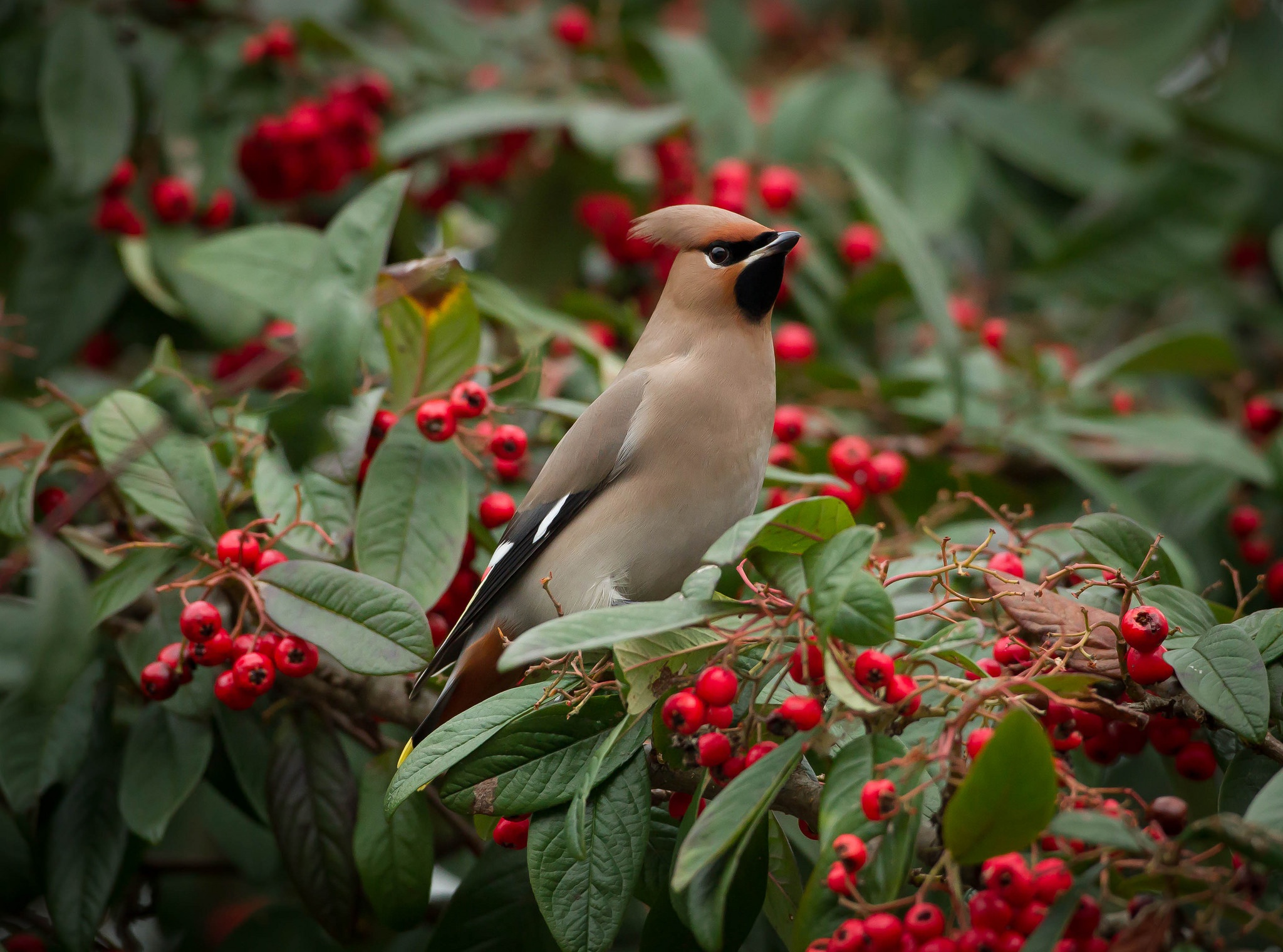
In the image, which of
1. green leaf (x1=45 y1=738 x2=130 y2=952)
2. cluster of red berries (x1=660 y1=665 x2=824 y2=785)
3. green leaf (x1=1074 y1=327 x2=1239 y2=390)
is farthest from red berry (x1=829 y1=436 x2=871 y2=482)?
green leaf (x1=45 y1=738 x2=130 y2=952)

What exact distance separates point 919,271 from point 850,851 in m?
1.89

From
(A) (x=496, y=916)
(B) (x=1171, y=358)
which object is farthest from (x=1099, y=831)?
(B) (x=1171, y=358)

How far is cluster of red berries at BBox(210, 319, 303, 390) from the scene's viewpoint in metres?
2.98

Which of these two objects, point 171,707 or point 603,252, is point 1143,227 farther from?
point 171,707

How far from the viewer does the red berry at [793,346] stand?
3.22 metres

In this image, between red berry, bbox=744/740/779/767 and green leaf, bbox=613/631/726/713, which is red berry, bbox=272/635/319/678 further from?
red berry, bbox=744/740/779/767

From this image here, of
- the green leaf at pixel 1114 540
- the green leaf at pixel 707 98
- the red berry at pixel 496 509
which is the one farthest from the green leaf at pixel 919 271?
the red berry at pixel 496 509

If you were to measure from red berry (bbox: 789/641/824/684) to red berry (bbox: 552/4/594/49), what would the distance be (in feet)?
9.65

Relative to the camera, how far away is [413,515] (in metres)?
2.16

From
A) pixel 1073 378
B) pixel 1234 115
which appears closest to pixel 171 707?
pixel 1073 378

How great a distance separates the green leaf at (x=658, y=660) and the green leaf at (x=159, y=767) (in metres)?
0.95

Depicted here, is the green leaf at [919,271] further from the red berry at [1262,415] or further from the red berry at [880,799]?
the red berry at [880,799]

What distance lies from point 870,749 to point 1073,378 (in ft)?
7.16

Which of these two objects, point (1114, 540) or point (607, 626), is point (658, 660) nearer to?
point (607, 626)
